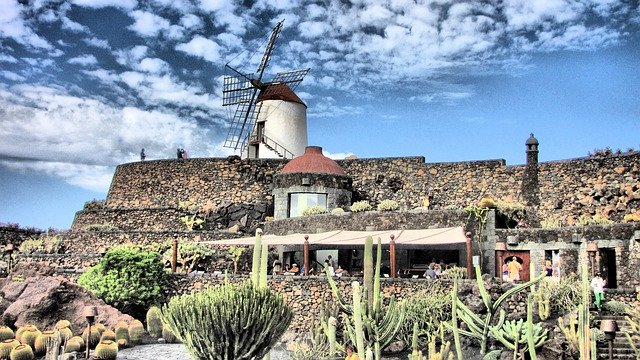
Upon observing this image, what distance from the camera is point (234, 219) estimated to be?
30.3 meters

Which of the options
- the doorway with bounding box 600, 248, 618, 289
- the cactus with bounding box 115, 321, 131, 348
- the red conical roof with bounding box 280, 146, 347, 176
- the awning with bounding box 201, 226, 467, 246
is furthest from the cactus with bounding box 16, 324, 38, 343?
the doorway with bounding box 600, 248, 618, 289

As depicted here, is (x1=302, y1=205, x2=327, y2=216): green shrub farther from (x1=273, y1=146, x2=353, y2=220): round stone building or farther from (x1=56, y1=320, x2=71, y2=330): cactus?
(x1=56, y1=320, x2=71, y2=330): cactus

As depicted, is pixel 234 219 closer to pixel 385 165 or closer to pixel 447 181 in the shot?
pixel 385 165

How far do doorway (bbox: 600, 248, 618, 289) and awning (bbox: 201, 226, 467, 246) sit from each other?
13.2ft

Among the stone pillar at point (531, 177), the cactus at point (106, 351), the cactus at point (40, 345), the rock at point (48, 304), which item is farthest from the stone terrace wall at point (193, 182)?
the cactus at point (106, 351)

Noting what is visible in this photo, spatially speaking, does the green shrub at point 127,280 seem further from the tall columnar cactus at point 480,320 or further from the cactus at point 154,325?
the tall columnar cactus at point 480,320

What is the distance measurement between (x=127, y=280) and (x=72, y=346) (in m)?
4.81

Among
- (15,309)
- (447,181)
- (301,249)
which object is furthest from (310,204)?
(15,309)

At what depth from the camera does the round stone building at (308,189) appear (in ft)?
92.8

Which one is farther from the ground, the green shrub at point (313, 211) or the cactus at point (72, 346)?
the green shrub at point (313, 211)

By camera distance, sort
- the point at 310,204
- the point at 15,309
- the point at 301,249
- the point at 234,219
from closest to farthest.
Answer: the point at 15,309 < the point at 301,249 < the point at 310,204 < the point at 234,219

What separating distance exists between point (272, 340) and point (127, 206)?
72.5 ft

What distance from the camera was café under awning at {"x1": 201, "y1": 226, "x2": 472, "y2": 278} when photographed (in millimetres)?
20239

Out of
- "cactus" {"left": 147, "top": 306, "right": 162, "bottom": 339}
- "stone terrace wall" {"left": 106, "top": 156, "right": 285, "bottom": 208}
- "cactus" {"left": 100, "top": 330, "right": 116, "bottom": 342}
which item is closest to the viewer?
"cactus" {"left": 100, "top": 330, "right": 116, "bottom": 342}
